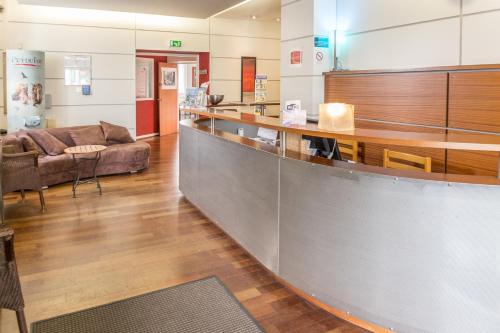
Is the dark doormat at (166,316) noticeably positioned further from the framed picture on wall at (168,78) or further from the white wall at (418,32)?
the framed picture on wall at (168,78)

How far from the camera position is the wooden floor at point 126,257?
2844 mm

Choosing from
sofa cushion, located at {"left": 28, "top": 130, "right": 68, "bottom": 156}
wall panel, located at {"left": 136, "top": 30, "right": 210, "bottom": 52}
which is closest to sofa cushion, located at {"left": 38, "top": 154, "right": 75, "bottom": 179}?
sofa cushion, located at {"left": 28, "top": 130, "right": 68, "bottom": 156}

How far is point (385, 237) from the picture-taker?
2.37 m

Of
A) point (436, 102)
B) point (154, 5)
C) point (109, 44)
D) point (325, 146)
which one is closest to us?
point (325, 146)

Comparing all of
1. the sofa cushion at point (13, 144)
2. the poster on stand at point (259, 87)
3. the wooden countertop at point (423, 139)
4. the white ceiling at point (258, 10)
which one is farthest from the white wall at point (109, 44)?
the wooden countertop at point (423, 139)

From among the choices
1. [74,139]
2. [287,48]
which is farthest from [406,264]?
[74,139]

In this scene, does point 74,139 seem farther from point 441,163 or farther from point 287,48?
point 441,163

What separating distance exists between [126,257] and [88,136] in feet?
13.7

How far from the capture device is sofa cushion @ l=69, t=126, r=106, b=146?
712 centimetres

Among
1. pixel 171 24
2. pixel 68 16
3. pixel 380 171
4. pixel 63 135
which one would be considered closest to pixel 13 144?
pixel 63 135

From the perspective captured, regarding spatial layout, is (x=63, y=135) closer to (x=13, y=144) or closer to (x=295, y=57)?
(x=13, y=144)

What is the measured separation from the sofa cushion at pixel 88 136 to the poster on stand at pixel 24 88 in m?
1.10

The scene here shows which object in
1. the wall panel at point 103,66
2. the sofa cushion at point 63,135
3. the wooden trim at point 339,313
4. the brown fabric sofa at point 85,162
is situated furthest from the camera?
the wall panel at point 103,66

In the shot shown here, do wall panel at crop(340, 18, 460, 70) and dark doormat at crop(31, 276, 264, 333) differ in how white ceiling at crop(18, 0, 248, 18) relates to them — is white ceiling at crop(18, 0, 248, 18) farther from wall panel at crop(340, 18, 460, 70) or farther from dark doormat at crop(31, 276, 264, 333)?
dark doormat at crop(31, 276, 264, 333)
